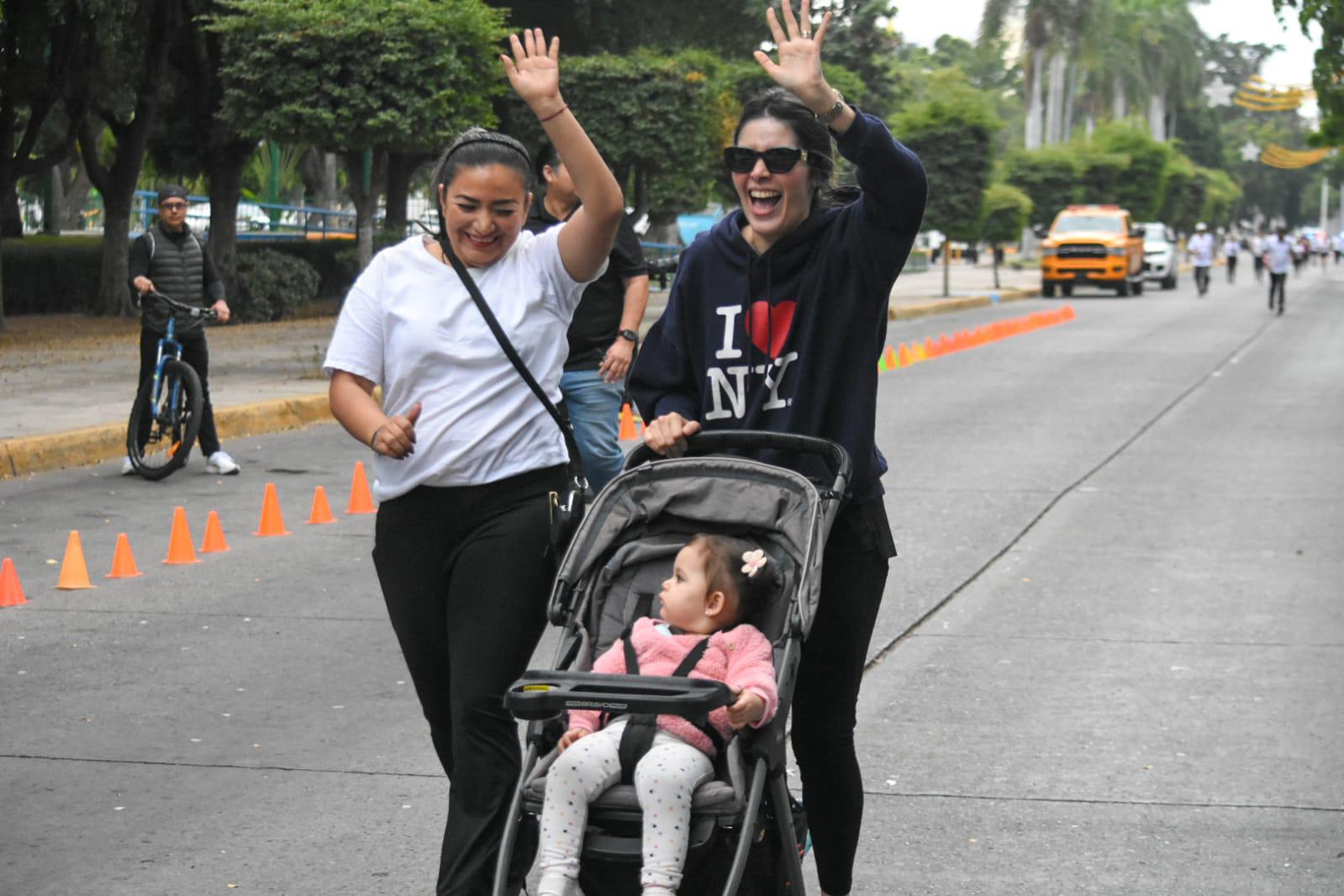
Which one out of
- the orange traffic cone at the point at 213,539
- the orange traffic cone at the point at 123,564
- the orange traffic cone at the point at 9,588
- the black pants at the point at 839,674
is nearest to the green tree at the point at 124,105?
the orange traffic cone at the point at 213,539

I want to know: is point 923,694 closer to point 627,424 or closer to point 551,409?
point 551,409

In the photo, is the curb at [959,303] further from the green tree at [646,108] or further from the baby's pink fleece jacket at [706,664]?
the baby's pink fleece jacket at [706,664]

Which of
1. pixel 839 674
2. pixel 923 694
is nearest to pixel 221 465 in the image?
pixel 923 694

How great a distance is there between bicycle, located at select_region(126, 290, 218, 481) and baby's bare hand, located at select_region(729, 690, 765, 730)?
9116 mm

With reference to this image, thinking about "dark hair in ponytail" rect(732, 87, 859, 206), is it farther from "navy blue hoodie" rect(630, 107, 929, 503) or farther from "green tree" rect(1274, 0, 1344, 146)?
"green tree" rect(1274, 0, 1344, 146)

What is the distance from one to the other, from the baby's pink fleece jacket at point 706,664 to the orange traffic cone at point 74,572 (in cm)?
556

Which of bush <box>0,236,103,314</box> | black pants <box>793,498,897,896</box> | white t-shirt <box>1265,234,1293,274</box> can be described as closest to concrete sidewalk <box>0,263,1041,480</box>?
bush <box>0,236,103,314</box>

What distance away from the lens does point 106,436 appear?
13.4 m

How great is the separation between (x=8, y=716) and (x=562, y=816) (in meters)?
3.55

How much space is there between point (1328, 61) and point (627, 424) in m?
13.9

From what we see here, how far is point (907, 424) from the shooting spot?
15.7m

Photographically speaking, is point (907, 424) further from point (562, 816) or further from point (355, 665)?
point (562, 816)

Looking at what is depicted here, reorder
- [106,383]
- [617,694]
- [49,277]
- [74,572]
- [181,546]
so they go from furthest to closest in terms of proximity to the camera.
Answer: [49,277]
[106,383]
[181,546]
[74,572]
[617,694]

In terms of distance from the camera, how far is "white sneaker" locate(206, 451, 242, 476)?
12.4m
